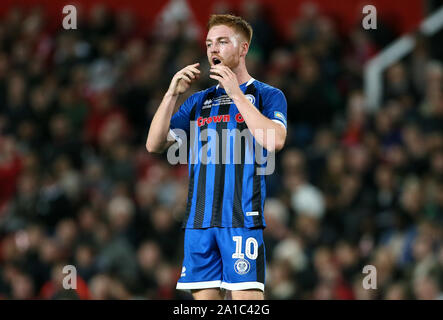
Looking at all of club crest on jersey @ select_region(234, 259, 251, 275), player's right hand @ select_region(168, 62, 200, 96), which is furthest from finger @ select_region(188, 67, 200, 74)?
club crest on jersey @ select_region(234, 259, 251, 275)

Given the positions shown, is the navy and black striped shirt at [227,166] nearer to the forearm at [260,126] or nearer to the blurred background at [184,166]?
the forearm at [260,126]

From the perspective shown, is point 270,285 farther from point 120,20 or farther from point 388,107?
point 120,20

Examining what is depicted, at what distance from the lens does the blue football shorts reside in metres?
4.59

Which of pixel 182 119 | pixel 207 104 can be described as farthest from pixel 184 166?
pixel 207 104

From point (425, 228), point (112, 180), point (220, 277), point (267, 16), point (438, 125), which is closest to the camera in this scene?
point (220, 277)

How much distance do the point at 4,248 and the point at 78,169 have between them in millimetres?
1556

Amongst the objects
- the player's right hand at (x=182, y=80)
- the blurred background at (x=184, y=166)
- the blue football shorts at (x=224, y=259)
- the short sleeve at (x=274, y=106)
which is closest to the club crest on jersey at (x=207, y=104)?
the player's right hand at (x=182, y=80)

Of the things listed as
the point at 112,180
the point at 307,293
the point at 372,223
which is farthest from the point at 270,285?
the point at 112,180

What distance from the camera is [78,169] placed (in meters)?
11.2

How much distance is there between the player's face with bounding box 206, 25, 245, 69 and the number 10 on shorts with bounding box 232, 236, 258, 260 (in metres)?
1.05

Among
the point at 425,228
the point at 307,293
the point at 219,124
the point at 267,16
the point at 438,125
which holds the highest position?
the point at 267,16

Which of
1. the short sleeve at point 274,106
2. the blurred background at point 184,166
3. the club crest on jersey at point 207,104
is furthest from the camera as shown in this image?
the blurred background at point 184,166

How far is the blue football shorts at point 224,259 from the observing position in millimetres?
4590

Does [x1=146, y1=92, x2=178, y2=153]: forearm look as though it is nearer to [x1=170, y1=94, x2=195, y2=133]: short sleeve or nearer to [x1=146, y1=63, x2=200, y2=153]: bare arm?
[x1=146, y1=63, x2=200, y2=153]: bare arm
